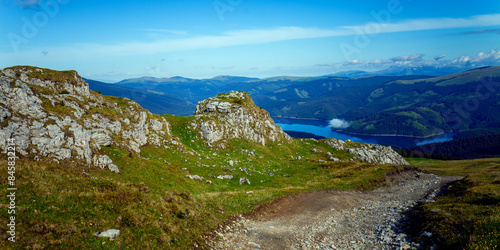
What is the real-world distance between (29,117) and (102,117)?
11.0 m

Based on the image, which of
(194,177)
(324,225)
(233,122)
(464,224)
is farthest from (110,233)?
(233,122)

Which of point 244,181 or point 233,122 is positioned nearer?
point 244,181

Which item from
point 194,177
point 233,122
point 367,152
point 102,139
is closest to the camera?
point 102,139

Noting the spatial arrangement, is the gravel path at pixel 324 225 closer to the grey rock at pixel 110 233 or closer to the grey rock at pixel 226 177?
the grey rock at pixel 110 233

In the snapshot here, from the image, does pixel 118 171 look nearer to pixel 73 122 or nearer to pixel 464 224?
pixel 73 122

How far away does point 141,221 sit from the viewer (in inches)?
576

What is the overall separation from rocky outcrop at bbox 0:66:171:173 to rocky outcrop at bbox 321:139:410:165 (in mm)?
75233

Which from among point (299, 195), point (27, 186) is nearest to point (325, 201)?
point (299, 195)

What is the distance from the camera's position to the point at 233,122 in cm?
7062

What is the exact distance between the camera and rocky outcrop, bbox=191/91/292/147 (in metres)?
62.3

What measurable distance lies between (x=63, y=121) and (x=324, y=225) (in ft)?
110

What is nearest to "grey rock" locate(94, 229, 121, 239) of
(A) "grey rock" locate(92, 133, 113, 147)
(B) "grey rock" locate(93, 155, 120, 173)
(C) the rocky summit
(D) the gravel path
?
(D) the gravel path

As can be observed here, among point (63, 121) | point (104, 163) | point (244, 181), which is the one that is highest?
point (63, 121)

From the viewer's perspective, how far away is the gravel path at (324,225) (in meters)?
18.1
